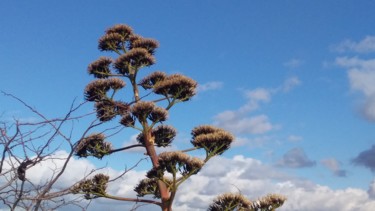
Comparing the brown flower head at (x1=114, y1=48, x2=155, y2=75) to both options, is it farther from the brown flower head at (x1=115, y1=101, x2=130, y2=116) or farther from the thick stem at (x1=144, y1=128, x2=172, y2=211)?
the brown flower head at (x1=115, y1=101, x2=130, y2=116)

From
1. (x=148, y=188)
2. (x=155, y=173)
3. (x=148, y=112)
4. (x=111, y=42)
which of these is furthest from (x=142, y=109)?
(x=111, y=42)

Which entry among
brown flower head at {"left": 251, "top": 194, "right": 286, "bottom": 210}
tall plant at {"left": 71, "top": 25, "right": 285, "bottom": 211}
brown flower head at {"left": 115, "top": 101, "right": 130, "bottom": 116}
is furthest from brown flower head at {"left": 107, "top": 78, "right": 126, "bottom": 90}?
brown flower head at {"left": 115, "top": 101, "right": 130, "bottom": 116}

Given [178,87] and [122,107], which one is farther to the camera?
[178,87]

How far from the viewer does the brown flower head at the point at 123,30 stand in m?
13.1

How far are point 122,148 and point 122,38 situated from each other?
10.3 ft

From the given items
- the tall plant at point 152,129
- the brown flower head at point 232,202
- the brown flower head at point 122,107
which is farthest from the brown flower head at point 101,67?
the brown flower head at point 122,107

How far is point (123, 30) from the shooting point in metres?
13.1

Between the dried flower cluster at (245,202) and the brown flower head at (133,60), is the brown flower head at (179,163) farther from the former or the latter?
the brown flower head at (133,60)

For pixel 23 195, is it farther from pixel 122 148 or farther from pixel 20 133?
pixel 122 148

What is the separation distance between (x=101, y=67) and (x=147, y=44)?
1335mm

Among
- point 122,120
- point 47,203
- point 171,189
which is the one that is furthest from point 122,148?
point 47,203

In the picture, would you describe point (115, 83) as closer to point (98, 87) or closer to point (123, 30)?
point (98, 87)

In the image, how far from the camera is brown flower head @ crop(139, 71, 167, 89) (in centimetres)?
1223

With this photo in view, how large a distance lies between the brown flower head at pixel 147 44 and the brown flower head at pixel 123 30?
44 cm
